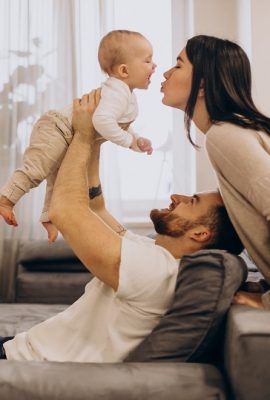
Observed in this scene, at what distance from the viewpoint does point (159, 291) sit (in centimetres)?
139

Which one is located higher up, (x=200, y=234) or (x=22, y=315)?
(x=200, y=234)

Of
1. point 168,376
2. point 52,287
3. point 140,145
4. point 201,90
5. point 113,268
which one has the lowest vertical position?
point 52,287

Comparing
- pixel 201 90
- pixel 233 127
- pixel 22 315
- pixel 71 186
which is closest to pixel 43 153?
pixel 71 186

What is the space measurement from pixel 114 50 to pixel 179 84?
422 millimetres

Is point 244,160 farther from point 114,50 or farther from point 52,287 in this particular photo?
point 52,287

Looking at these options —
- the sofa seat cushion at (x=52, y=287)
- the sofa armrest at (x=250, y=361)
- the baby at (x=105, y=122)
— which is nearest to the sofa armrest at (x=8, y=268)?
the sofa seat cushion at (x=52, y=287)

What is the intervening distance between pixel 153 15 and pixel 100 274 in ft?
10.1

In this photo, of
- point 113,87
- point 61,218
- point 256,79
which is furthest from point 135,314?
point 256,79

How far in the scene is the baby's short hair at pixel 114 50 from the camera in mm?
2078

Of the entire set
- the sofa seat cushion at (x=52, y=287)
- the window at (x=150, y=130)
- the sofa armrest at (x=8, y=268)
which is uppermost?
the window at (x=150, y=130)

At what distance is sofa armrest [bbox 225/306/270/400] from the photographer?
3.61ft

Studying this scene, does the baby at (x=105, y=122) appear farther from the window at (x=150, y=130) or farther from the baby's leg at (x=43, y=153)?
the window at (x=150, y=130)

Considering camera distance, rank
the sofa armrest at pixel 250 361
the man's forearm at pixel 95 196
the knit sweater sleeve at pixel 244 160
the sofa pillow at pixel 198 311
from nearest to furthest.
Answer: the sofa armrest at pixel 250 361, the sofa pillow at pixel 198 311, the knit sweater sleeve at pixel 244 160, the man's forearm at pixel 95 196

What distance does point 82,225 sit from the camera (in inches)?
56.6
